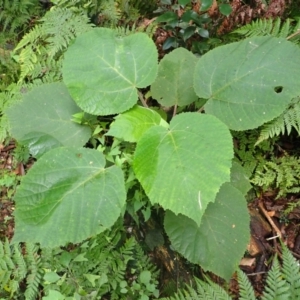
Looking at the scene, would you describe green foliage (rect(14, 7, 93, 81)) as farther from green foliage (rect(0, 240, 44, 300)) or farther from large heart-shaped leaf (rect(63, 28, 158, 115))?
green foliage (rect(0, 240, 44, 300))

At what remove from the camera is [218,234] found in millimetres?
1925

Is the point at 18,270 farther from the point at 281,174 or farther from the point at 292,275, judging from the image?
the point at 281,174

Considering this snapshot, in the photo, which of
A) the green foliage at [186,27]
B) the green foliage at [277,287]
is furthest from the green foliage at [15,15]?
the green foliage at [277,287]

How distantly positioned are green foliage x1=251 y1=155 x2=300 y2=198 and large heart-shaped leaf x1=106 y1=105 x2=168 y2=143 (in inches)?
36.7

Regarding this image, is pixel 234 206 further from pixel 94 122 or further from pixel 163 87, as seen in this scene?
pixel 94 122

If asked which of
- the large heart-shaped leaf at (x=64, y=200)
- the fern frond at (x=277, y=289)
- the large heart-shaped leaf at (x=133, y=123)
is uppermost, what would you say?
the large heart-shaped leaf at (x=133, y=123)

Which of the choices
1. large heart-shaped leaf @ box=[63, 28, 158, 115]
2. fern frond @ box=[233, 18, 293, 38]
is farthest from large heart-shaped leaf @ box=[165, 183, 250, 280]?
fern frond @ box=[233, 18, 293, 38]

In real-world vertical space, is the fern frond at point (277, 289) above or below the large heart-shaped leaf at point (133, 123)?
below

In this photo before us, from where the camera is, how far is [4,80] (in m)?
3.17

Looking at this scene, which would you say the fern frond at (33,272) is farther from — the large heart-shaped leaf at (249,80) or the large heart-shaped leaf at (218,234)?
the large heart-shaped leaf at (249,80)

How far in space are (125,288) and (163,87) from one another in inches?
55.4

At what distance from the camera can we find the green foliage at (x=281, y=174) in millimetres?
2373

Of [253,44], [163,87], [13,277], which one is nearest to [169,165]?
[163,87]

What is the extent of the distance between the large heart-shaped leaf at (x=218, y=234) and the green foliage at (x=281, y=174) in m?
0.49
